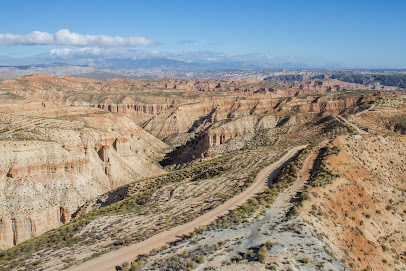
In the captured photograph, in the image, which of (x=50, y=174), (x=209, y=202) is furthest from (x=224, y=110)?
(x=209, y=202)

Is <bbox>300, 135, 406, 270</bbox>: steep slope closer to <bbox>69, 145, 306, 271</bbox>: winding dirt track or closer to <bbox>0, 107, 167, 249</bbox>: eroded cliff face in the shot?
<bbox>69, 145, 306, 271</bbox>: winding dirt track

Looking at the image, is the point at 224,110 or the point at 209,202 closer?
the point at 209,202

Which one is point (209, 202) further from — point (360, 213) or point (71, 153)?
point (71, 153)

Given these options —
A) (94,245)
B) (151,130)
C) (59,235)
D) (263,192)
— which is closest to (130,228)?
(94,245)

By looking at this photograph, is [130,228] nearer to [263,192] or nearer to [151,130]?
[263,192]

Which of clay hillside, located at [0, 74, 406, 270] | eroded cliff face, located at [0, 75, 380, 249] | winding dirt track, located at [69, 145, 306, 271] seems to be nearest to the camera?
clay hillside, located at [0, 74, 406, 270]

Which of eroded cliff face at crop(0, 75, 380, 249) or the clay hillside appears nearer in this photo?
the clay hillside

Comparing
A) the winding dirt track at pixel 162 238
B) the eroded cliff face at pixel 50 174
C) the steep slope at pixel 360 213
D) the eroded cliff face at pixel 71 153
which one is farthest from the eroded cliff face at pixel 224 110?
the winding dirt track at pixel 162 238

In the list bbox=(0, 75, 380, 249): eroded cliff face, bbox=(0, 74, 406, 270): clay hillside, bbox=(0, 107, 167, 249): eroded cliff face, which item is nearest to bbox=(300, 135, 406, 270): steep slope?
bbox=(0, 74, 406, 270): clay hillside
